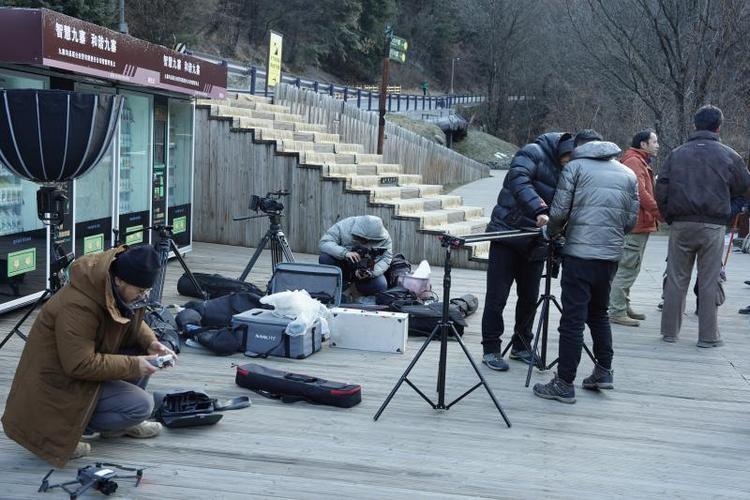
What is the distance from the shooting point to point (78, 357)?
4.17m

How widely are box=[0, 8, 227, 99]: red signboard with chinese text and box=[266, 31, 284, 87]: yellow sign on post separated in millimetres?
4100

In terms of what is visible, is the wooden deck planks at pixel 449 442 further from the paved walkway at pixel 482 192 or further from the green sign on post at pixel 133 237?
the paved walkway at pixel 482 192

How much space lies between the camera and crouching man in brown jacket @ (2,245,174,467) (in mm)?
4176

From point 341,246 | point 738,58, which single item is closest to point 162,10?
point 738,58

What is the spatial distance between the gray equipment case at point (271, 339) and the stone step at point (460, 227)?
5340 mm

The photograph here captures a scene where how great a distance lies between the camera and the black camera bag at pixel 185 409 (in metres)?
5.04

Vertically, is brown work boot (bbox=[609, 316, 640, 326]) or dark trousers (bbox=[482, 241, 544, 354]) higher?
dark trousers (bbox=[482, 241, 544, 354])

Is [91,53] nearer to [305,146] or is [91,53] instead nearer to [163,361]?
[163,361]

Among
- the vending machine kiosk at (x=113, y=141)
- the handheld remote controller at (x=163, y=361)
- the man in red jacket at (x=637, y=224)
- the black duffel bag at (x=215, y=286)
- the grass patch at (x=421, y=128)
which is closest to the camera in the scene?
the handheld remote controller at (x=163, y=361)

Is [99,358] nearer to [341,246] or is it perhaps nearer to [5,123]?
[5,123]

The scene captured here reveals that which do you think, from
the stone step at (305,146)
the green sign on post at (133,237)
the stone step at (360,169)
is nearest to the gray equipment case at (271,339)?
the green sign on post at (133,237)

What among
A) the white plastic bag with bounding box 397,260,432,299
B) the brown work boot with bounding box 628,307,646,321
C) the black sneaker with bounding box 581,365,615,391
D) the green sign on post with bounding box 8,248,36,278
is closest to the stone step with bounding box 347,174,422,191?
the white plastic bag with bounding box 397,260,432,299

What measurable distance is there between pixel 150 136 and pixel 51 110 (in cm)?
470

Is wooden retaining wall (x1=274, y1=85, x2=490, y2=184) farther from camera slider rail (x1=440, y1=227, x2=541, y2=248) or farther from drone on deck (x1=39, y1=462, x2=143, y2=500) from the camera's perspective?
drone on deck (x1=39, y1=462, x2=143, y2=500)
